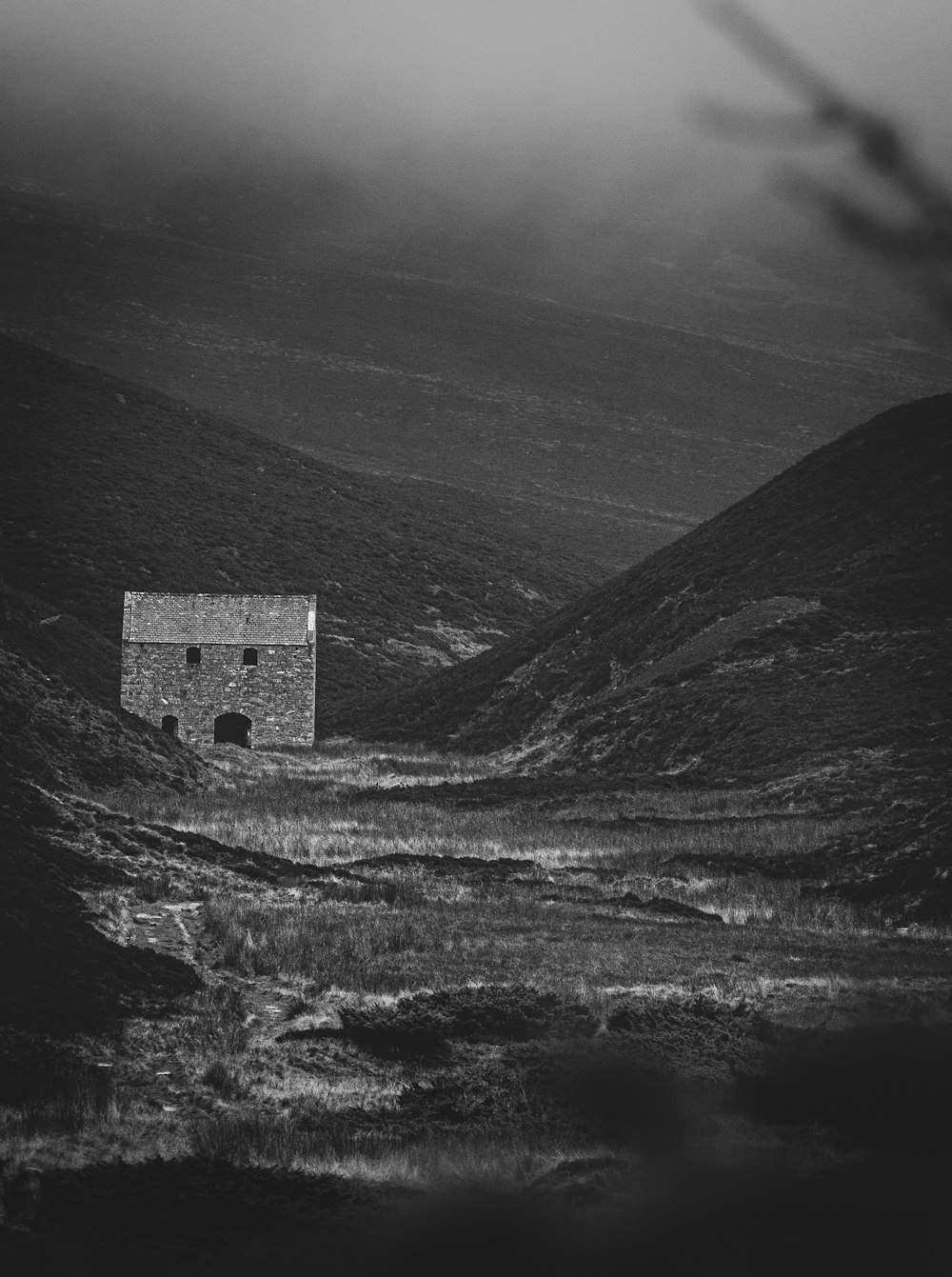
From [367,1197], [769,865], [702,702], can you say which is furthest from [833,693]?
[367,1197]

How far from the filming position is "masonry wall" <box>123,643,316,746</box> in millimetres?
55156

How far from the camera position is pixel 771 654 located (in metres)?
49.5

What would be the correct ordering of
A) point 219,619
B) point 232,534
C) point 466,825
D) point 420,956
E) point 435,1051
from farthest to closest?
point 232,534 < point 219,619 < point 466,825 < point 420,956 < point 435,1051

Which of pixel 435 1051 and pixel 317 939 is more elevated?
pixel 317 939

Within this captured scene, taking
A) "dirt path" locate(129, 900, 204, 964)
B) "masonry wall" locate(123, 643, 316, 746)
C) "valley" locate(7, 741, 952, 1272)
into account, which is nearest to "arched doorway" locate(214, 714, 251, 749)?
"masonry wall" locate(123, 643, 316, 746)

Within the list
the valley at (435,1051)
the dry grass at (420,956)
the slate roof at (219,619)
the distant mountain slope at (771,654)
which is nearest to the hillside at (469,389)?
the distant mountain slope at (771,654)

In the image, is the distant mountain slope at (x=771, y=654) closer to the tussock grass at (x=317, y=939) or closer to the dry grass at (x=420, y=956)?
the dry grass at (x=420, y=956)

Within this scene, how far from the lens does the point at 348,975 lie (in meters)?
16.7

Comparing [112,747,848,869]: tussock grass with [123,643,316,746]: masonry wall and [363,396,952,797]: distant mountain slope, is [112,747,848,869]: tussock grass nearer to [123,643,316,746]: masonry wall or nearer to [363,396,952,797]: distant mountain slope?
[363,396,952,797]: distant mountain slope

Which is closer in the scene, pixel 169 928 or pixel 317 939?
pixel 317 939

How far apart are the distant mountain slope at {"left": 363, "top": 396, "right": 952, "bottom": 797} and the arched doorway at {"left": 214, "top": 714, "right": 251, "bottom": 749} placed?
5.53 metres

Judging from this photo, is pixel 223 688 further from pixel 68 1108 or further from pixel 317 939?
pixel 68 1108

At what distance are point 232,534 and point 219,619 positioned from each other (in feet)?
167

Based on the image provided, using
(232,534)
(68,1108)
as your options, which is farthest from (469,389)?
(68,1108)
